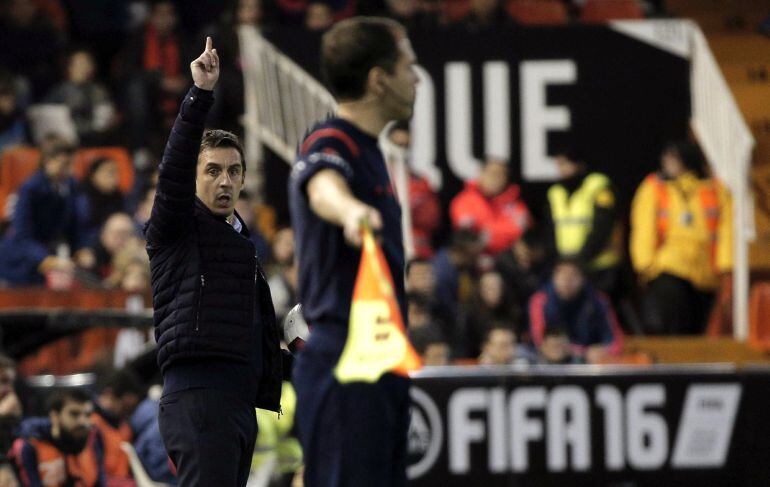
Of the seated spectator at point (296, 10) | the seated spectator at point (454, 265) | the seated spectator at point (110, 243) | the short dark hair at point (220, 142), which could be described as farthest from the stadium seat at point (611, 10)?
the short dark hair at point (220, 142)

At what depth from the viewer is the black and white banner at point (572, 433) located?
40.1 ft

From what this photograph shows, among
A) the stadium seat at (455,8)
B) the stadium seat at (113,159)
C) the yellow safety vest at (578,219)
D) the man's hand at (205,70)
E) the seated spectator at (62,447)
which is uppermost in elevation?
the stadium seat at (455,8)

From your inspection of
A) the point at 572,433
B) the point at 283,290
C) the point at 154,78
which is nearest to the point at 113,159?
the point at 154,78

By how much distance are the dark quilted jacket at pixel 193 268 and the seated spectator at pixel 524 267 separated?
772 cm

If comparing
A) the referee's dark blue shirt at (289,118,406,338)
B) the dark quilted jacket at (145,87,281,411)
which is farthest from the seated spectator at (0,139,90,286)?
the referee's dark blue shirt at (289,118,406,338)

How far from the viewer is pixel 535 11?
17938 millimetres

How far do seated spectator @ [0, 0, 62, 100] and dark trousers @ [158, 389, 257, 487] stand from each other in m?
11.5

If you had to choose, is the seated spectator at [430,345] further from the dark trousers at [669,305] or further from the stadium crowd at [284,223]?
the dark trousers at [669,305]

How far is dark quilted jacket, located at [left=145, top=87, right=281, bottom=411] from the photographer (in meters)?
6.79

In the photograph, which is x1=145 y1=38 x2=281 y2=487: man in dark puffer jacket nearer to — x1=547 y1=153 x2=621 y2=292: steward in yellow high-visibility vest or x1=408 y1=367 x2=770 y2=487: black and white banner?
x1=408 y1=367 x2=770 y2=487: black and white banner

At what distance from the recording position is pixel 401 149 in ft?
52.3

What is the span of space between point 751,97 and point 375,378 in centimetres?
1318

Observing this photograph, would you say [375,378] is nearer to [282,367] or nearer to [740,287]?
[282,367]

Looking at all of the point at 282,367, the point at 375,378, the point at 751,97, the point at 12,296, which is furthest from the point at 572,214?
the point at 375,378
